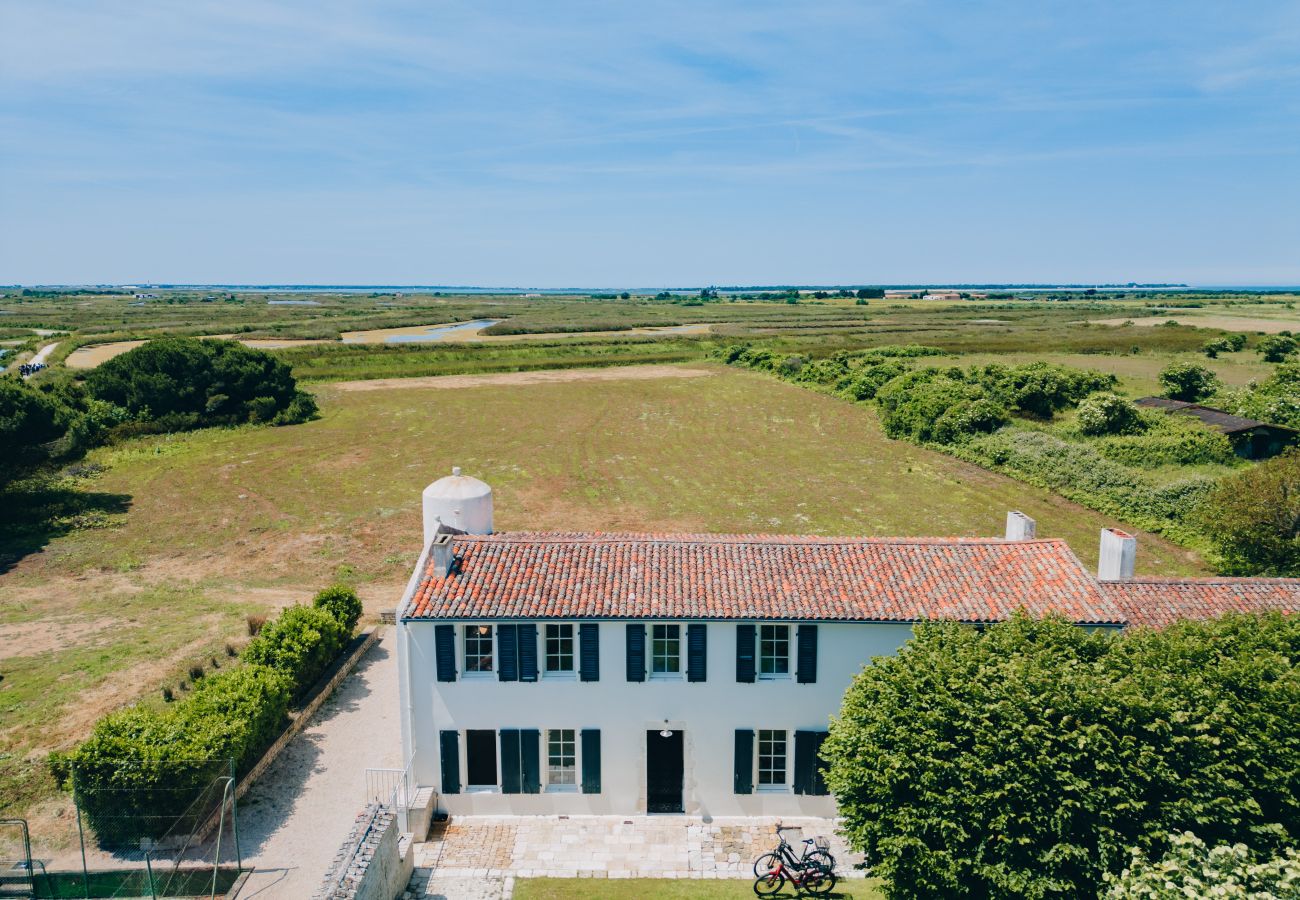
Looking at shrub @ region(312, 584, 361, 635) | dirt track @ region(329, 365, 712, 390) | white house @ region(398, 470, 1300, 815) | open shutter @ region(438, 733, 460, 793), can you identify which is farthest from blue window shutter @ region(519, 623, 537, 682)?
dirt track @ region(329, 365, 712, 390)

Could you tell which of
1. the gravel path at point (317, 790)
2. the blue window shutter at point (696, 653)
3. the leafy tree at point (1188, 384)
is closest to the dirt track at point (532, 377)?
the leafy tree at point (1188, 384)

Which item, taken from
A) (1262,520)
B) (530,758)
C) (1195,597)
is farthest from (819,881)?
(1262,520)

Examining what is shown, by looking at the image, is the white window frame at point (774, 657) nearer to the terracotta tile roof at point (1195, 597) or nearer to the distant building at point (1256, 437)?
the terracotta tile roof at point (1195, 597)

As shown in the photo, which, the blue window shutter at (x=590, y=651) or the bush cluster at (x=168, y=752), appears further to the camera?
the blue window shutter at (x=590, y=651)

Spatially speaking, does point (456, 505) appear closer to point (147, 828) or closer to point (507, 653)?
point (507, 653)

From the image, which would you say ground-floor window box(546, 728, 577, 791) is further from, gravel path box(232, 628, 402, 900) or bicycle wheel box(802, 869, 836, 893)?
bicycle wheel box(802, 869, 836, 893)

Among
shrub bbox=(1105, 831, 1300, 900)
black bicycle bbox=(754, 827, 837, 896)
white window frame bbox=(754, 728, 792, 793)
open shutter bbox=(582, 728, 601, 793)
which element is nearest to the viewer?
shrub bbox=(1105, 831, 1300, 900)
